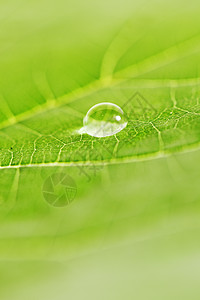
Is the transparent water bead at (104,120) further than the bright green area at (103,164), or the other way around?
the transparent water bead at (104,120)

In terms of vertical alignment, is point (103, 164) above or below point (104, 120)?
below

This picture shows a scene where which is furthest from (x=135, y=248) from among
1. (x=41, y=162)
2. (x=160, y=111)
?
(x=160, y=111)

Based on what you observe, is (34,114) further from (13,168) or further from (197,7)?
(197,7)

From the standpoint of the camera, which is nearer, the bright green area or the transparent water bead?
the bright green area

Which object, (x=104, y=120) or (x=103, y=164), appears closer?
(x=103, y=164)
